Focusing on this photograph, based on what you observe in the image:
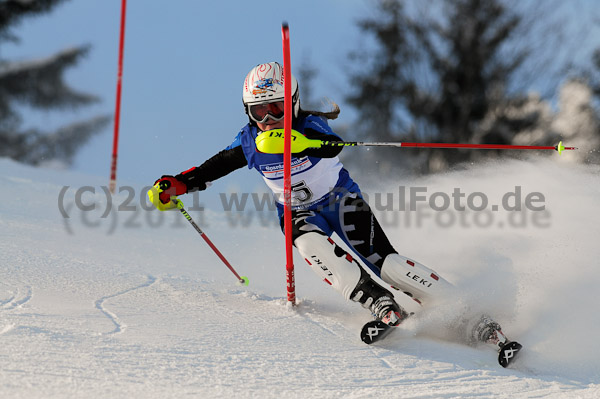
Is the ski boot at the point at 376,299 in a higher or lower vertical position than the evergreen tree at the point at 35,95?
lower

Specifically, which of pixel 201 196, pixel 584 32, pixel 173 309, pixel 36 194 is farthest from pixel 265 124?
pixel 584 32

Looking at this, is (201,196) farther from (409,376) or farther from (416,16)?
(416,16)

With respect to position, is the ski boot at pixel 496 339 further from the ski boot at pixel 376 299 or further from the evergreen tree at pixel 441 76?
the evergreen tree at pixel 441 76

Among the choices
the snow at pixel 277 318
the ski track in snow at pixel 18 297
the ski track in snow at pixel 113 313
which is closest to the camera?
the snow at pixel 277 318

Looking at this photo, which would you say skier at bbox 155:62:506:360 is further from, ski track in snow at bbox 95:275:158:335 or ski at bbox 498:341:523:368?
ski track in snow at bbox 95:275:158:335

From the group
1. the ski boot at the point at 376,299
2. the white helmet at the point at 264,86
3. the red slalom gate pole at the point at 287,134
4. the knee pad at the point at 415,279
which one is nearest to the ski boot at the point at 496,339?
the knee pad at the point at 415,279

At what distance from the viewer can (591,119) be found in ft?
56.9

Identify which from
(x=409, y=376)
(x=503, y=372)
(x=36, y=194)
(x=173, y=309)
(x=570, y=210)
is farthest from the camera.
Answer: (x=36, y=194)

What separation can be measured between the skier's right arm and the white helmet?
1.25 feet

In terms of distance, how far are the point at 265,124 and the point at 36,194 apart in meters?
4.50

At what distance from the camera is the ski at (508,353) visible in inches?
110

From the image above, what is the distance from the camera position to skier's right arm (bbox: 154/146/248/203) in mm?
3627

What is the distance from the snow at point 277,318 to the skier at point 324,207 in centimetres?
17

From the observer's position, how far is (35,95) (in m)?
18.1
